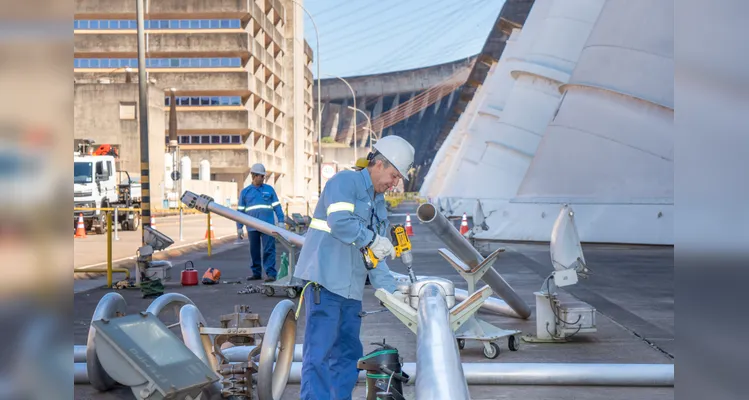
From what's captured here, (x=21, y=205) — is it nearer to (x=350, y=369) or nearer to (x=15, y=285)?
(x=15, y=285)

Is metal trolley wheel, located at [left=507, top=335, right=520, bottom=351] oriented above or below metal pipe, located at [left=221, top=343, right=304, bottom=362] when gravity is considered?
below

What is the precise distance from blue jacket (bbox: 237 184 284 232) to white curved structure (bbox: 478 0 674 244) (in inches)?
369

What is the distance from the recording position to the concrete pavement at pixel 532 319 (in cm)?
584

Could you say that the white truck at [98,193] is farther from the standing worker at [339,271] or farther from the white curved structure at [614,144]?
the standing worker at [339,271]

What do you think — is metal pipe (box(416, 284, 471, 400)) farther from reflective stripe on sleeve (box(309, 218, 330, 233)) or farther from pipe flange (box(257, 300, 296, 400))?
pipe flange (box(257, 300, 296, 400))

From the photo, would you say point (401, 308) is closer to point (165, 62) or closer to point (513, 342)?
point (513, 342)

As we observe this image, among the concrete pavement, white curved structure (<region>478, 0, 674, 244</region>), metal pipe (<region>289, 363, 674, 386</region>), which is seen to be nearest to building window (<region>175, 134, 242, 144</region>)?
white curved structure (<region>478, 0, 674, 244</region>)

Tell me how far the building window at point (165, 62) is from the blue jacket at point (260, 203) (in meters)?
61.2

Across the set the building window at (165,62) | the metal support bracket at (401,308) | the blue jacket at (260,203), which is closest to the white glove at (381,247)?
the metal support bracket at (401,308)

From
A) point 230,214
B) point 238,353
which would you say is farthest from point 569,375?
point 230,214

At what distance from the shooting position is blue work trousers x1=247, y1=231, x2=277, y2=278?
13.4m

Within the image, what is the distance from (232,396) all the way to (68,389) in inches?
139

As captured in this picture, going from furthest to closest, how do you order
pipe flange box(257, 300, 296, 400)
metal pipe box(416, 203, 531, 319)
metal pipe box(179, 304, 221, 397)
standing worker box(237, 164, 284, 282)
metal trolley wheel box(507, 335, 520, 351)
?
standing worker box(237, 164, 284, 282), metal trolley wheel box(507, 335, 520, 351), metal pipe box(416, 203, 531, 319), metal pipe box(179, 304, 221, 397), pipe flange box(257, 300, 296, 400)

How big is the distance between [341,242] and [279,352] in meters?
0.96
